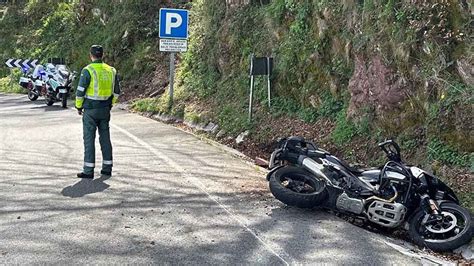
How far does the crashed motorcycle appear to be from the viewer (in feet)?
18.4

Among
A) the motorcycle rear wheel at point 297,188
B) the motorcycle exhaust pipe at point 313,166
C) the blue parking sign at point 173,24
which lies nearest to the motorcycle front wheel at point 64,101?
the blue parking sign at point 173,24

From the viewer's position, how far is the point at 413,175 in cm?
583

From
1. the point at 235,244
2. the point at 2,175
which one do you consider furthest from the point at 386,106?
the point at 2,175

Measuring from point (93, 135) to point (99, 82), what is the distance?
83 cm

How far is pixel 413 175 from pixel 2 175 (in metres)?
5.96

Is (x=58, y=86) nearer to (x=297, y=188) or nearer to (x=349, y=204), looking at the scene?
(x=297, y=188)

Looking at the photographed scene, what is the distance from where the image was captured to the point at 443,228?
18.5 ft

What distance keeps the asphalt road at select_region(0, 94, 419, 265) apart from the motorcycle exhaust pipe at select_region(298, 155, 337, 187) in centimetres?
50

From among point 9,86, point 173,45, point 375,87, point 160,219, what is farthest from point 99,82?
point 9,86

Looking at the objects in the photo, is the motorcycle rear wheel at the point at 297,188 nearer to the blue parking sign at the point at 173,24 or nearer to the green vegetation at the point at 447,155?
the green vegetation at the point at 447,155

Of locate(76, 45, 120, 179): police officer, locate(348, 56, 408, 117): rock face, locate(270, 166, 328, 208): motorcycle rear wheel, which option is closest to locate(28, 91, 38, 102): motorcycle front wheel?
locate(76, 45, 120, 179): police officer

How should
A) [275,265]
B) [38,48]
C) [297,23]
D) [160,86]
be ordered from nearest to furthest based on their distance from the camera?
1. [275,265]
2. [297,23]
3. [160,86]
4. [38,48]

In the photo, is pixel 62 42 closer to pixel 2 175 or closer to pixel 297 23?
pixel 297 23

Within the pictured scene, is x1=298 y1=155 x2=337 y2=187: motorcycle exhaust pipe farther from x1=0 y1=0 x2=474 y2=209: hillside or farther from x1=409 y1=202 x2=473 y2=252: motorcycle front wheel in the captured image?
x1=0 y1=0 x2=474 y2=209: hillside
